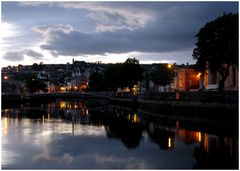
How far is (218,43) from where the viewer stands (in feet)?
170

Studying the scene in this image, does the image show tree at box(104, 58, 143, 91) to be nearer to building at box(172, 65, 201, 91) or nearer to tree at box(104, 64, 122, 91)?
tree at box(104, 64, 122, 91)

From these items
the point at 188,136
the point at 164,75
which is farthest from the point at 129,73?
the point at 188,136

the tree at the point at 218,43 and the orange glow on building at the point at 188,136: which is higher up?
the tree at the point at 218,43

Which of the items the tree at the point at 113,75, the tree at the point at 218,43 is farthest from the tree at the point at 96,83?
the tree at the point at 218,43

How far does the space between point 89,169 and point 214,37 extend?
114 ft

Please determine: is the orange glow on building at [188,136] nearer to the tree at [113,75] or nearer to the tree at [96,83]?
the tree at [113,75]

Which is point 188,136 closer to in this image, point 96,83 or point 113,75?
point 113,75

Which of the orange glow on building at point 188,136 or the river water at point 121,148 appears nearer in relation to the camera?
the river water at point 121,148

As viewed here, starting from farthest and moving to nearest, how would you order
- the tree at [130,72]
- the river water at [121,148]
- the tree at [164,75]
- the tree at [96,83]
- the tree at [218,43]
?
the tree at [96,83]
the tree at [130,72]
the tree at [164,75]
the tree at [218,43]
the river water at [121,148]

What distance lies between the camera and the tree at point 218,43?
51.2m

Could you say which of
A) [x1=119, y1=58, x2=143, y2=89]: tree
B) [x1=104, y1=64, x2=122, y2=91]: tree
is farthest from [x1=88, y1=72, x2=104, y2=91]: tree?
[x1=119, y1=58, x2=143, y2=89]: tree

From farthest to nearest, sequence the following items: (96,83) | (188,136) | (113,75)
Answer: (96,83)
(113,75)
(188,136)

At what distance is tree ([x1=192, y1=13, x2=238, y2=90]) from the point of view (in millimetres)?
51156

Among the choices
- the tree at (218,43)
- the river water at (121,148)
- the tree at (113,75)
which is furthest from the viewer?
the tree at (113,75)
